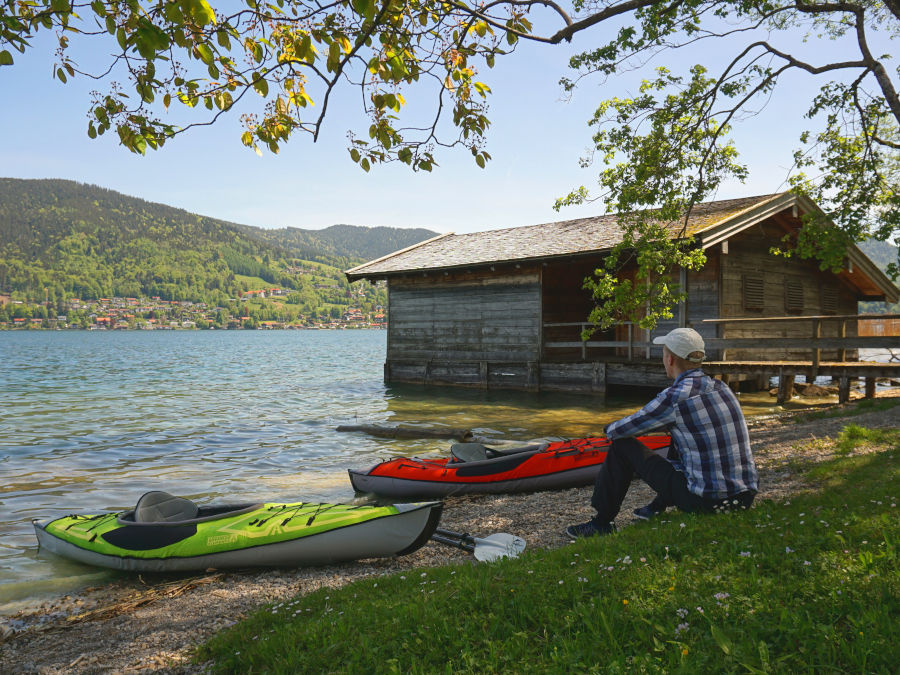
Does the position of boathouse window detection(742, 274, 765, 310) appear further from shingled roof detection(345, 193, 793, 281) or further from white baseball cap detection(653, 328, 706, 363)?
white baseball cap detection(653, 328, 706, 363)

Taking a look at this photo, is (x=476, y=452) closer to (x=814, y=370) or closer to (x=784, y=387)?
(x=814, y=370)

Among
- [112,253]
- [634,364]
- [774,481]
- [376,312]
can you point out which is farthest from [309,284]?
[774,481]

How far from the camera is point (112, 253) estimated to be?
554 feet

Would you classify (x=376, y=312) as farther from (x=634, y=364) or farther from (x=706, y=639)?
(x=706, y=639)

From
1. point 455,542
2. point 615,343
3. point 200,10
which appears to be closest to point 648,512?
point 455,542

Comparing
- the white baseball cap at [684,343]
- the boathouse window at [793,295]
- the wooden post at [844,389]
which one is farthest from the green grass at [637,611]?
the boathouse window at [793,295]

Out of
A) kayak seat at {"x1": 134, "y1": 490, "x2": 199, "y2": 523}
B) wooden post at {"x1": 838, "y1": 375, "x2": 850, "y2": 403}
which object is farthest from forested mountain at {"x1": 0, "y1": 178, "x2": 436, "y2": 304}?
kayak seat at {"x1": 134, "y1": 490, "x2": 199, "y2": 523}

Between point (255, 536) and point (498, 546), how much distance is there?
2338 mm

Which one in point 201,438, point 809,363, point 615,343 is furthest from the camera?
point 615,343

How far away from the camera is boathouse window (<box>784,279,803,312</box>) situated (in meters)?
20.2

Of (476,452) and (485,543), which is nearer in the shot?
(485,543)

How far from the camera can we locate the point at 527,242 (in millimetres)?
22156

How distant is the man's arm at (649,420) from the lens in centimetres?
495

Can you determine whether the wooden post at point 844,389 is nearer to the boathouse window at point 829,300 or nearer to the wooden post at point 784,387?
the wooden post at point 784,387
